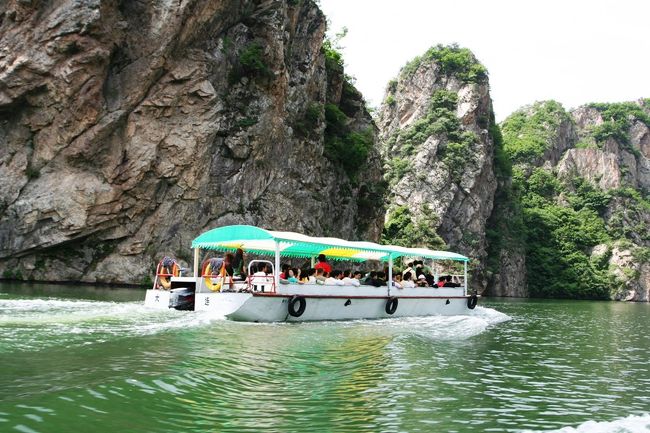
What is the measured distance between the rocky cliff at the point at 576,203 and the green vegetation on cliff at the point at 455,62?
1549 centimetres

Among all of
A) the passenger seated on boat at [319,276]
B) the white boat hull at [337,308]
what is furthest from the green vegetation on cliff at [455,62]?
the passenger seated on boat at [319,276]

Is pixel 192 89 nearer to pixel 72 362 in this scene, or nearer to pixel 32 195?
pixel 32 195

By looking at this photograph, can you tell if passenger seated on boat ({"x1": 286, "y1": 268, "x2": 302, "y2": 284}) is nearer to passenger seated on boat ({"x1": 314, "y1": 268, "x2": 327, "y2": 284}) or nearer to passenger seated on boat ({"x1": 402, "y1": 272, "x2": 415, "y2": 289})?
passenger seated on boat ({"x1": 314, "y1": 268, "x2": 327, "y2": 284})

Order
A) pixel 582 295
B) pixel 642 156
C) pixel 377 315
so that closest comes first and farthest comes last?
pixel 377 315
pixel 582 295
pixel 642 156

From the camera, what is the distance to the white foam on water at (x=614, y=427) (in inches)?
277

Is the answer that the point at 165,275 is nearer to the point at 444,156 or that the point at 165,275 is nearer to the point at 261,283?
the point at 261,283

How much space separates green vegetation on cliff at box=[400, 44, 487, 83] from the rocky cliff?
50.8 feet

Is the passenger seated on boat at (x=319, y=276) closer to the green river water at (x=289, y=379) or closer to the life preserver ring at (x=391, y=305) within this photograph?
the life preserver ring at (x=391, y=305)

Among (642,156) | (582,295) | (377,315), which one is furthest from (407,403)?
(642,156)

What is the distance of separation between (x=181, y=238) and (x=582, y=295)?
183 feet

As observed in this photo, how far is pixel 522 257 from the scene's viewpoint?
255 feet

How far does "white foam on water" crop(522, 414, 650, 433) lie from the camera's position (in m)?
7.05

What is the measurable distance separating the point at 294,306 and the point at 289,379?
8.60 m

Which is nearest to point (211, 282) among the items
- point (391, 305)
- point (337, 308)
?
point (337, 308)
